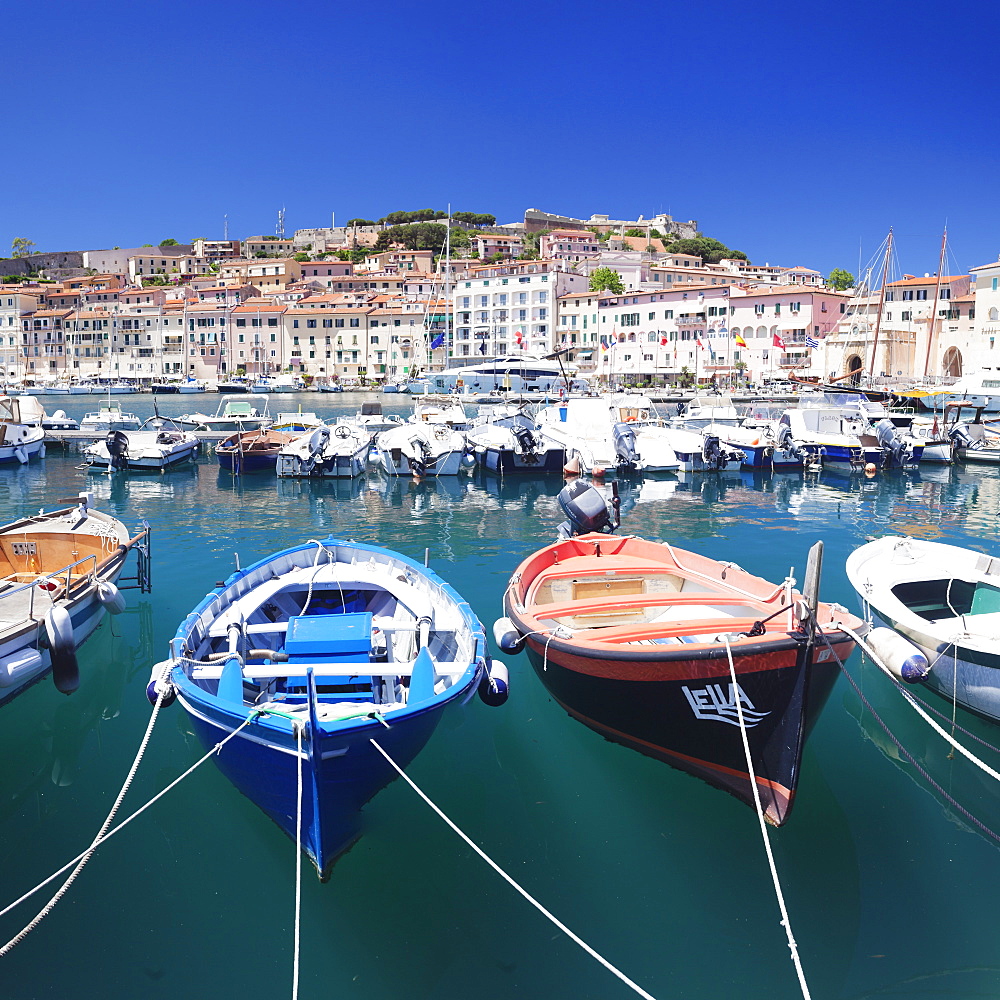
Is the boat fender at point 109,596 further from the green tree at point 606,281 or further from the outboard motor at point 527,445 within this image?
the green tree at point 606,281

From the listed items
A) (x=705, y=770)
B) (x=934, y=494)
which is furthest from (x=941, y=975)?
(x=934, y=494)

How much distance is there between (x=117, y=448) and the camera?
31266 millimetres

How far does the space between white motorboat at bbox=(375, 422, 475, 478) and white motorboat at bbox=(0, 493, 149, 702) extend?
16710 mm

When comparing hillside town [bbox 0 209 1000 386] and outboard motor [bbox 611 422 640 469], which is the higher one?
hillside town [bbox 0 209 1000 386]

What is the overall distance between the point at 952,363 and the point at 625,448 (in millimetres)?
53015

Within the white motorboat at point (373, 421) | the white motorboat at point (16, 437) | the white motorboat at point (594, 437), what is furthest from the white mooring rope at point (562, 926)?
the white motorboat at point (16, 437)

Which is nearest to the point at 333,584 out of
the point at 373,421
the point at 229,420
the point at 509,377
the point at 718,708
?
the point at 718,708

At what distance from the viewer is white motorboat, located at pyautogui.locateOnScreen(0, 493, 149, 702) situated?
865 centimetres

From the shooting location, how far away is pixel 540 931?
6184 millimetres

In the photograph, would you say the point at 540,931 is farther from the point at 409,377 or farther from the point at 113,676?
the point at 409,377

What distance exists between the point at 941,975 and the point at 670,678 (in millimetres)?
2887

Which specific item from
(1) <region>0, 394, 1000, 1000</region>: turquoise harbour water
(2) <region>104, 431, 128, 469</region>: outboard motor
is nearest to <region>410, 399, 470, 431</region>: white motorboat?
(2) <region>104, 431, 128, 469</region>: outboard motor

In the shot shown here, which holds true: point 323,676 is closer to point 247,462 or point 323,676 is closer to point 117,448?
point 247,462

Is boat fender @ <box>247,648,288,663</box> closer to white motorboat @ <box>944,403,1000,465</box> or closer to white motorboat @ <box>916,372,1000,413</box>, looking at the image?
white motorboat @ <box>944,403,1000,465</box>
